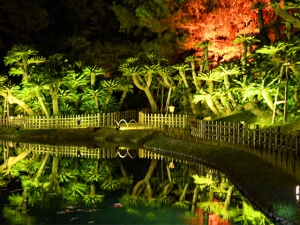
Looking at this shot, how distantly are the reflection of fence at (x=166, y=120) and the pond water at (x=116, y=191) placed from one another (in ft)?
22.5

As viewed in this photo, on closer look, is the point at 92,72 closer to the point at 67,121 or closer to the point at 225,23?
the point at 67,121

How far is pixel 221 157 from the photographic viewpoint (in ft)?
64.1

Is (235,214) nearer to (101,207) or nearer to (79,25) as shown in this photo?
(101,207)

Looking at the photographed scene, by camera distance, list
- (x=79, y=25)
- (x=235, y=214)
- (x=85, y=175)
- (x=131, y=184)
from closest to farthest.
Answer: (x=235, y=214), (x=131, y=184), (x=85, y=175), (x=79, y=25)

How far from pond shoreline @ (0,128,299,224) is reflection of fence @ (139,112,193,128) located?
2.29 m

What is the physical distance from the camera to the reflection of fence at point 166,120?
32125 millimetres

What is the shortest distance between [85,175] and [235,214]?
28.2 ft

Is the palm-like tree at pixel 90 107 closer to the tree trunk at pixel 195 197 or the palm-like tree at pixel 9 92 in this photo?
the palm-like tree at pixel 9 92

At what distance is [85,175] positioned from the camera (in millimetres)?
20016

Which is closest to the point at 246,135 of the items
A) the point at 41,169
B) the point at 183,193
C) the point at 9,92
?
the point at 183,193

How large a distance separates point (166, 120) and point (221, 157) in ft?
44.9

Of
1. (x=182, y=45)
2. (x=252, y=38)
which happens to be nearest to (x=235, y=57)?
(x=182, y=45)

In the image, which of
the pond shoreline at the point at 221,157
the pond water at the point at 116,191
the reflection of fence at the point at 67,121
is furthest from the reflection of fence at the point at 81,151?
the reflection of fence at the point at 67,121

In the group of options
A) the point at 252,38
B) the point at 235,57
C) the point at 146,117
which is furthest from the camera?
the point at 146,117
